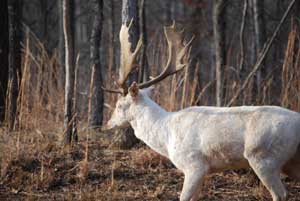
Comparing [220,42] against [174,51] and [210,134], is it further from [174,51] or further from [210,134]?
[210,134]

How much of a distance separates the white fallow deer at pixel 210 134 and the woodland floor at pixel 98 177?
735mm

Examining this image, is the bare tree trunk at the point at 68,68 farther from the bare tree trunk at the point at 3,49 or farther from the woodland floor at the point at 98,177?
the bare tree trunk at the point at 3,49

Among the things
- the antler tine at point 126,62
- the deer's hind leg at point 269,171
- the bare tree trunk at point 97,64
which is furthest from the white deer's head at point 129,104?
the bare tree trunk at point 97,64

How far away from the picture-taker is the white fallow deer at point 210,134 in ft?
14.9

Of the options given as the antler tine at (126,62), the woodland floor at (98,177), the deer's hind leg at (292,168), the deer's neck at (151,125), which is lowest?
the woodland floor at (98,177)

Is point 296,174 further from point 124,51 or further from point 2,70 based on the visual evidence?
point 2,70

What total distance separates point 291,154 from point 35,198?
2.62 metres

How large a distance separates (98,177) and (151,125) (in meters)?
1.27

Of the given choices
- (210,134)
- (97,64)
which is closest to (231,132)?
(210,134)

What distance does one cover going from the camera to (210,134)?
4.83 m

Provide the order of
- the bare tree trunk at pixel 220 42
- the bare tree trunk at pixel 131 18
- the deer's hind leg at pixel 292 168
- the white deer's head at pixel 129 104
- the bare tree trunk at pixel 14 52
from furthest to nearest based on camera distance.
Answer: the bare tree trunk at pixel 14 52 → the bare tree trunk at pixel 220 42 → the bare tree trunk at pixel 131 18 → the white deer's head at pixel 129 104 → the deer's hind leg at pixel 292 168

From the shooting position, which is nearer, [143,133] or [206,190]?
[143,133]

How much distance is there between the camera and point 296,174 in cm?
487

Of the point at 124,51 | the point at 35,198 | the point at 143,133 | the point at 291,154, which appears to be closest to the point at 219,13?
the point at 124,51
